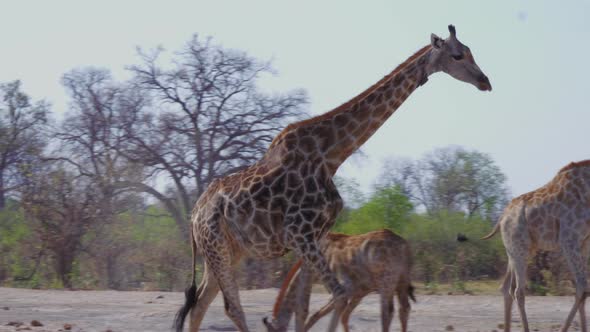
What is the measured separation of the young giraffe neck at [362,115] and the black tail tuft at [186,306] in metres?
1.76

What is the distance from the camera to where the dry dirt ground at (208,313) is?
1252 centimetres

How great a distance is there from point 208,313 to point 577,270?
5180 mm

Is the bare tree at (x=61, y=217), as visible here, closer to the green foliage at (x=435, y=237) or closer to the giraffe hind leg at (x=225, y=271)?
the green foliage at (x=435, y=237)

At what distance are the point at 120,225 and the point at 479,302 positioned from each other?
9127mm

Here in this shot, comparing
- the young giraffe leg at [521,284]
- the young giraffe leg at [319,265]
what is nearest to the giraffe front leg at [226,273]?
the young giraffe leg at [319,265]

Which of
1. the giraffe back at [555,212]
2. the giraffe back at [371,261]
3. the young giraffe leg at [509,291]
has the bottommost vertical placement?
the young giraffe leg at [509,291]

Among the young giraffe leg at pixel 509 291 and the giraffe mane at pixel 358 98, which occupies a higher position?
the giraffe mane at pixel 358 98

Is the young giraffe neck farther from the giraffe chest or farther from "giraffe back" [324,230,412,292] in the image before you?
"giraffe back" [324,230,412,292]

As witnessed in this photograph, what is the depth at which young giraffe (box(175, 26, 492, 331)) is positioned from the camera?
26.7 ft

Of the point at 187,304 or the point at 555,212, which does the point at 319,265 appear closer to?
the point at 187,304

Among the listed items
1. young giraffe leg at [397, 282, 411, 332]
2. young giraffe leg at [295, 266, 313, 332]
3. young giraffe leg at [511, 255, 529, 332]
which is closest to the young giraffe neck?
young giraffe leg at [295, 266, 313, 332]

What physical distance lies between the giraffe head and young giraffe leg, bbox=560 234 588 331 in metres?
3.89

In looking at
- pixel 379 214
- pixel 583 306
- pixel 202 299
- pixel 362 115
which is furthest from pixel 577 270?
pixel 379 214

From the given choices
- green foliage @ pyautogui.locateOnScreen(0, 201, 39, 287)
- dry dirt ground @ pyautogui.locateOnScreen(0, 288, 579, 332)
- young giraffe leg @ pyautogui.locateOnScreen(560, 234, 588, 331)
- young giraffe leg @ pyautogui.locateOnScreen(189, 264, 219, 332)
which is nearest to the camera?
young giraffe leg @ pyautogui.locateOnScreen(189, 264, 219, 332)
